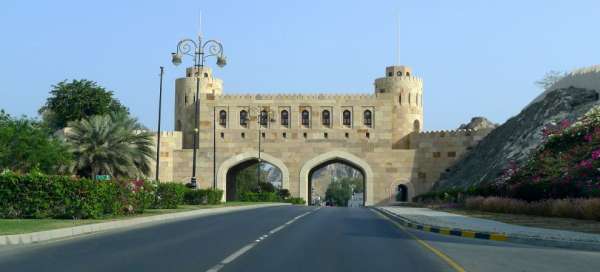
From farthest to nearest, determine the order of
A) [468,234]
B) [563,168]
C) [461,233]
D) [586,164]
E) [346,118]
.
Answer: [346,118] < [563,168] < [586,164] < [461,233] < [468,234]

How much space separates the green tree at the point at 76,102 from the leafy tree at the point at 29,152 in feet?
76.4

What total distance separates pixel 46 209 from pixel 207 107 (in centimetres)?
5453

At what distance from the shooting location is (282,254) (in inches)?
539

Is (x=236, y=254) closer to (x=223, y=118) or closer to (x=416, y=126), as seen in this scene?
(x=223, y=118)

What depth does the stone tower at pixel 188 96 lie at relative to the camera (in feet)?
266

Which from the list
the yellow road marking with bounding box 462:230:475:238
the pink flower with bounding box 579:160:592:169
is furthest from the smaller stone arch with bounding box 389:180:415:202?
the yellow road marking with bounding box 462:230:475:238

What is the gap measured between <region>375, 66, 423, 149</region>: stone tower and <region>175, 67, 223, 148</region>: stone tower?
17938 millimetres

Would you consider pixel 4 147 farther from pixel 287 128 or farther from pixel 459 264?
pixel 459 264

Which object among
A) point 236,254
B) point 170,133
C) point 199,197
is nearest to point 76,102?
point 170,133

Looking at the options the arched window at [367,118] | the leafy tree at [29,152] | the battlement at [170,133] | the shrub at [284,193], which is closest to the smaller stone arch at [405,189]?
the arched window at [367,118]

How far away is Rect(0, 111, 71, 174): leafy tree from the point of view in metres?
49.6

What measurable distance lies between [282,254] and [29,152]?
41.3m

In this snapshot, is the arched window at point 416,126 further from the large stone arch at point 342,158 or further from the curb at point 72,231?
the curb at point 72,231

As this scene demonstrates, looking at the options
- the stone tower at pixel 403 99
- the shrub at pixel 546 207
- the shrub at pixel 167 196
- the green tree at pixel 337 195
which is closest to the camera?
the shrub at pixel 546 207
